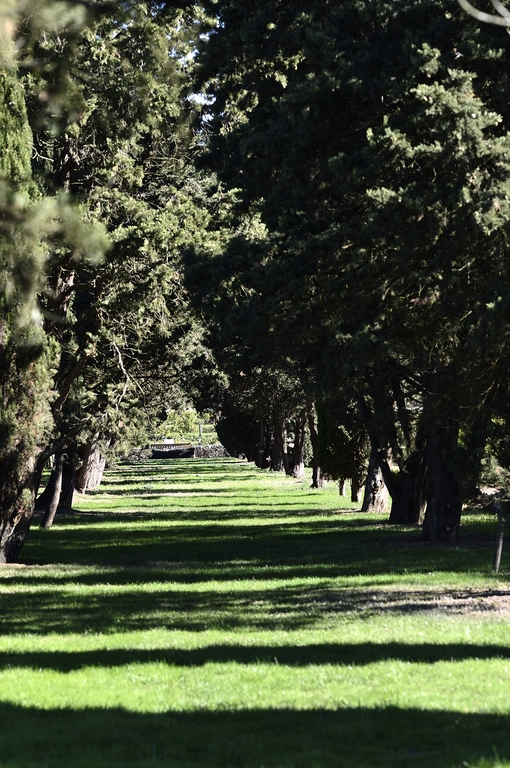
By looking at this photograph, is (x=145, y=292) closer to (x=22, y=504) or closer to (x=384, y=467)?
(x=22, y=504)

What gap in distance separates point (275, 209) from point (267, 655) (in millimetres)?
10184

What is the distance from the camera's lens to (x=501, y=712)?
A: 782 cm

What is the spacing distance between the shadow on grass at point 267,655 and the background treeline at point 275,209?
11.2ft

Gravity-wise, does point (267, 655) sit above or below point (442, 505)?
below

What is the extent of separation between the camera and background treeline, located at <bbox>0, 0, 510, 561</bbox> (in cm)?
1412

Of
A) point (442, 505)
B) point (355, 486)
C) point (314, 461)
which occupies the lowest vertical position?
point (442, 505)

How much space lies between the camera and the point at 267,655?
1075 centimetres

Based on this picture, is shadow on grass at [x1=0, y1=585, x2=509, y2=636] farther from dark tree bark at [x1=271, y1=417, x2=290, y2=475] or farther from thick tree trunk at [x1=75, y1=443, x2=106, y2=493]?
dark tree bark at [x1=271, y1=417, x2=290, y2=475]

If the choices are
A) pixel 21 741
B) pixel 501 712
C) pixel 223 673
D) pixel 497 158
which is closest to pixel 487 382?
pixel 497 158

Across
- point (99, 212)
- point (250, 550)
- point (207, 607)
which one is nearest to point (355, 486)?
point (250, 550)

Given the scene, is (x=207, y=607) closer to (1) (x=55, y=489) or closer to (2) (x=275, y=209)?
(2) (x=275, y=209)

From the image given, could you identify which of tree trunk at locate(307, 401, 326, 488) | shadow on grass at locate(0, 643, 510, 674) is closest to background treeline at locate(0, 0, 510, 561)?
shadow on grass at locate(0, 643, 510, 674)

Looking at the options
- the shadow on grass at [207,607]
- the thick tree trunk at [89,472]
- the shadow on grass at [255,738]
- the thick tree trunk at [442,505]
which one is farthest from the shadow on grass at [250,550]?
the thick tree trunk at [89,472]

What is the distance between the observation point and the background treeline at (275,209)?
14.1 metres
